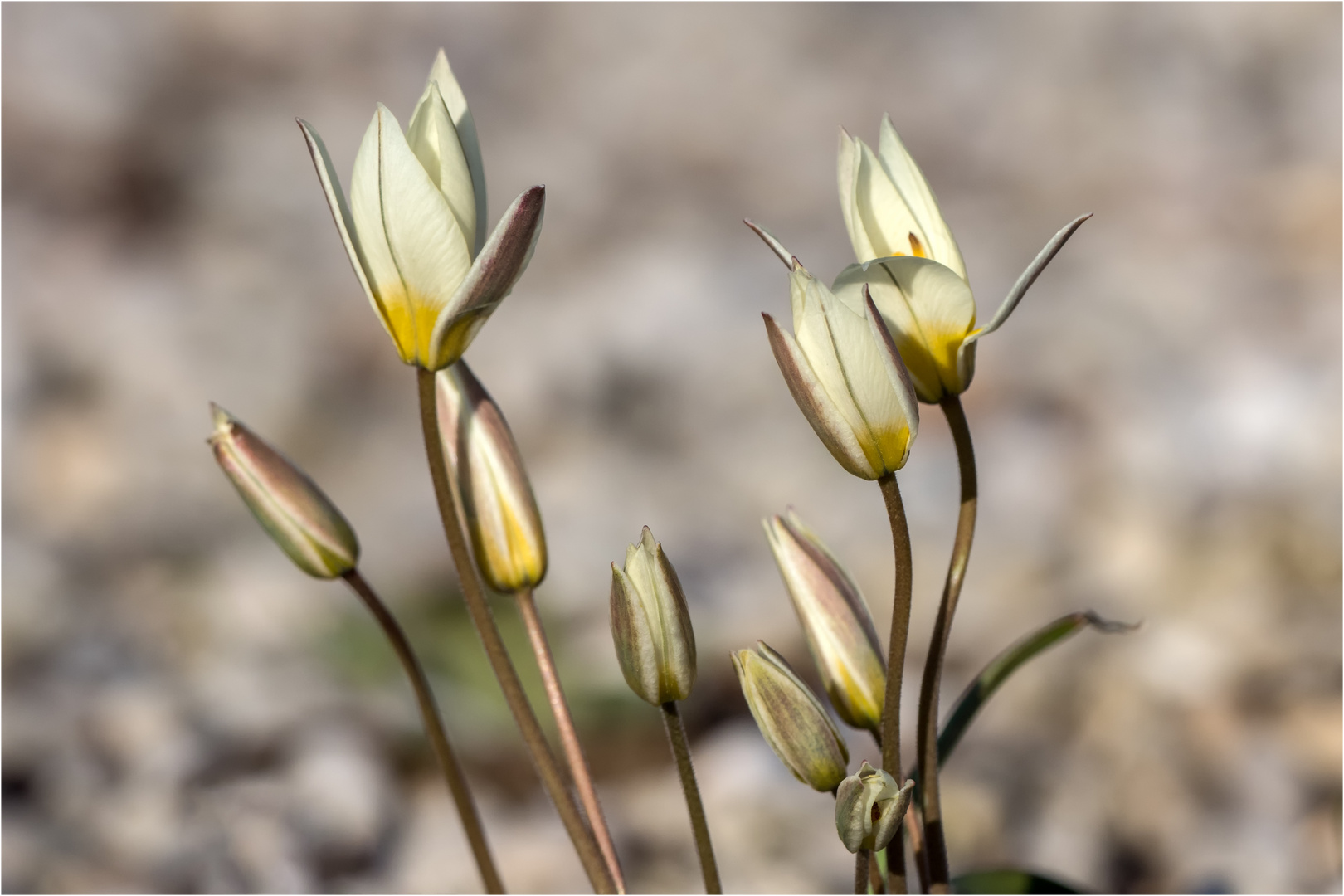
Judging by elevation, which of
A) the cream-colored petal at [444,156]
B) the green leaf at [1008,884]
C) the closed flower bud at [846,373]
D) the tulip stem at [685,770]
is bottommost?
the green leaf at [1008,884]

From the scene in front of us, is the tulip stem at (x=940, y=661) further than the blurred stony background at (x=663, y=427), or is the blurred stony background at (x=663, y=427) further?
the blurred stony background at (x=663, y=427)

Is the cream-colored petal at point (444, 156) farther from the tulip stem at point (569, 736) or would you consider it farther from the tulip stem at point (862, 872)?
the tulip stem at point (862, 872)

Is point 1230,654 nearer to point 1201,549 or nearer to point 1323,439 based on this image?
point 1201,549

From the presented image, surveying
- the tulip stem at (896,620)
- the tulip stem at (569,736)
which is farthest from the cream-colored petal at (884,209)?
the tulip stem at (569,736)

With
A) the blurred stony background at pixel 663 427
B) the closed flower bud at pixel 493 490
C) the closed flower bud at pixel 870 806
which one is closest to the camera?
the closed flower bud at pixel 870 806

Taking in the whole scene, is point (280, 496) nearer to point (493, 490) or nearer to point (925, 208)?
point (493, 490)

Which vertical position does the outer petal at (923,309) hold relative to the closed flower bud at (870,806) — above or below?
above

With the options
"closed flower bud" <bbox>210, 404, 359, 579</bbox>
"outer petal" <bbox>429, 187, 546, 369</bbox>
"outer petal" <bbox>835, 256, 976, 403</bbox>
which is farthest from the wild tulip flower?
"closed flower bud" <bbox>210, 404, 359, 579</bbox>
